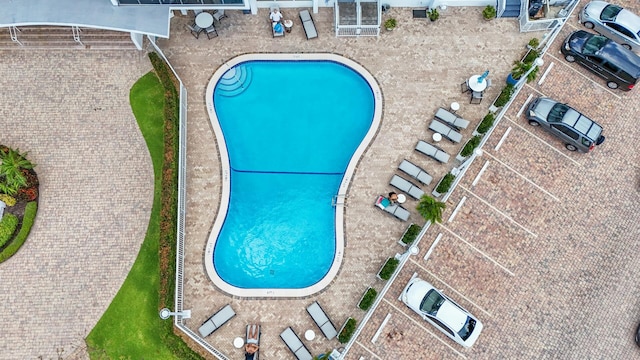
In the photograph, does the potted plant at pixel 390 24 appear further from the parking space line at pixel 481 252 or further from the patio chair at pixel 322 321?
the patio chair at pixel 322 321

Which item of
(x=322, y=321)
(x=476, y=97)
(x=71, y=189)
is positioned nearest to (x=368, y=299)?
(x=322, y=321)

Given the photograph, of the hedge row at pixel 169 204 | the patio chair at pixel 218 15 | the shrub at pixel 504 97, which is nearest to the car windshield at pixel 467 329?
the shrub at pixel 504 97

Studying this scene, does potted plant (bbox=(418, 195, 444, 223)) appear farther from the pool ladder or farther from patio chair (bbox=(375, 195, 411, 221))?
the pool ladder

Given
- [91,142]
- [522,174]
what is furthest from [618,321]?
[91,142]

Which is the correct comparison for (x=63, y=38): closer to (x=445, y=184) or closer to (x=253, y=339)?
(x=253, y=339)

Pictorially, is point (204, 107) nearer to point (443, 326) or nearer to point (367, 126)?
point (367, 126)

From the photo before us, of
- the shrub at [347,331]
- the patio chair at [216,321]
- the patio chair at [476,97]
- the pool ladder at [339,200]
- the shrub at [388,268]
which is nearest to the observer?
the shrub at [347,331]

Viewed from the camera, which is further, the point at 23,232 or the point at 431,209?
the point at 23,232
